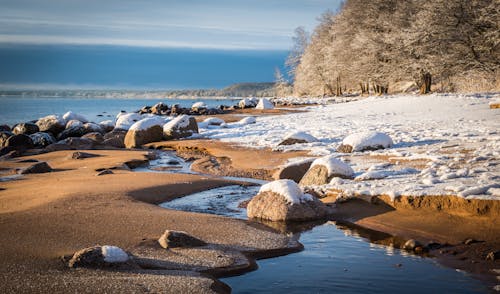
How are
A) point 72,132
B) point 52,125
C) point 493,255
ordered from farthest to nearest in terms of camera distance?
point 52,125 < point 72,132 < point 493,255

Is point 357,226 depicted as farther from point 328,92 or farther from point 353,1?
point 328,92

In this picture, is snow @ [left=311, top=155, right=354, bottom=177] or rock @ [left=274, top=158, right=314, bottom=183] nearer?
snow @ [left=311, top=155, right=354, bottom=177]

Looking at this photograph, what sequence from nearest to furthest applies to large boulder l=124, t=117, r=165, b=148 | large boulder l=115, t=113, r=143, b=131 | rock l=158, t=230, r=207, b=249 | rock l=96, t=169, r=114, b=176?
rock l=158, t=230, r=207, b=249, rock l=96, t=169, r=114, b=176, large boulder l=124, t=117, r=165, b=148, large boulder l=115, t=113, r=143, b=131

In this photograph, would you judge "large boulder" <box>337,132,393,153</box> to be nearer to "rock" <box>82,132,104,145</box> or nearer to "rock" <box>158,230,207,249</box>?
"rock" <box>158,230,207,249</box>

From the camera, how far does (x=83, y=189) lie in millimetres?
10789

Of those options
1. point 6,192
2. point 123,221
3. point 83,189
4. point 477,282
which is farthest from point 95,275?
point 6,192

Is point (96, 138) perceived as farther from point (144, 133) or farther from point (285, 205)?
point (285, 205)

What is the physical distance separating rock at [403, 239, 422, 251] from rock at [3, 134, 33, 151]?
60.4 feet

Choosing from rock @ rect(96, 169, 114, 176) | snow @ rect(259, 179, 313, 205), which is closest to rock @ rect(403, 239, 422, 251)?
snow @ rect(259, 179, 313, 205)

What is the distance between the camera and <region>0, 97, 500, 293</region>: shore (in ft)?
19.1

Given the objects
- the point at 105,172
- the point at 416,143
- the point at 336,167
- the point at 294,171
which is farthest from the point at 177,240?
the point at 416,143

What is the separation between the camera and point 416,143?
14938mm

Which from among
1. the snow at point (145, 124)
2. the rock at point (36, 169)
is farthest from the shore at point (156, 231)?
the snow at point (145, 124)

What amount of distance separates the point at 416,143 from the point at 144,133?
12.3 meters
